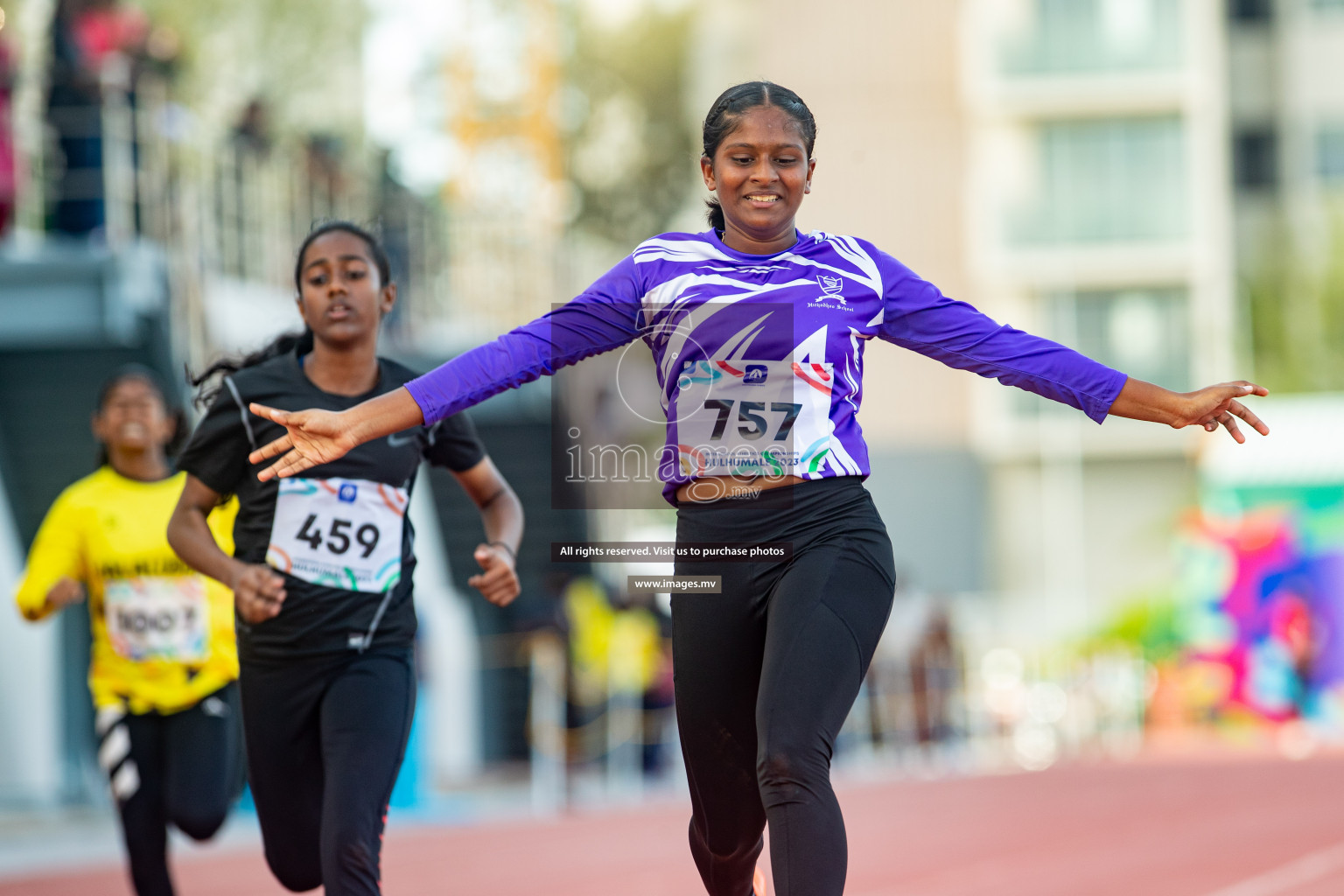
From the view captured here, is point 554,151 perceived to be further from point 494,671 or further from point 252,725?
point 252,725

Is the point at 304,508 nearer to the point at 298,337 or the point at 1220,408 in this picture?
the point at 298,337

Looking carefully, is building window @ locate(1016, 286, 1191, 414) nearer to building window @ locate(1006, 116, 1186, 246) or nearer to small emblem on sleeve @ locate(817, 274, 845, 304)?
building window @ locate(1006, 116, 1186, 246)

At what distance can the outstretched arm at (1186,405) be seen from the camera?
4.66 m

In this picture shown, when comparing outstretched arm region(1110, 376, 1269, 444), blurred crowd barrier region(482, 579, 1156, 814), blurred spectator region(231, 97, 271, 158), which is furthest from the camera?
blurred crowd barrier region(482, 579, 1156, 814)

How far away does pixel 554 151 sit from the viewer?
46125mm

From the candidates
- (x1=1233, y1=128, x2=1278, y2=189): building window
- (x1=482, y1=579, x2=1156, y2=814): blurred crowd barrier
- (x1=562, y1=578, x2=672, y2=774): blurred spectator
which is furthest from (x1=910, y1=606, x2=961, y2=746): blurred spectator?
(x1=1233, y1=128, x2=1278, y2=189): building window

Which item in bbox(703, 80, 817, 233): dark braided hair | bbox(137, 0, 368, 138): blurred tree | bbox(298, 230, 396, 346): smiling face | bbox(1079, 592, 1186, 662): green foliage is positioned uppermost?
bbox(137, 0, 368, 138): blurred tree

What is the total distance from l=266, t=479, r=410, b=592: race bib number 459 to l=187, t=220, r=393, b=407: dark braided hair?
493mm

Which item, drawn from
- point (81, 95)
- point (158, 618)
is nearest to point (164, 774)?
point (158, 618)

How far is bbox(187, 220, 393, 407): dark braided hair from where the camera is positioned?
574cm

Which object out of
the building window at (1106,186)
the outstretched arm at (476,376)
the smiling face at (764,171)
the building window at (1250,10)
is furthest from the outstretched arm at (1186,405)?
the building window at (1250,10)

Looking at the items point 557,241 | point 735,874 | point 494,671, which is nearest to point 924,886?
point 735,874

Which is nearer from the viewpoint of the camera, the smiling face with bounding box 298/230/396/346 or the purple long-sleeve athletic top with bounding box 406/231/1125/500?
the purple long-sleeve athletic top with bounding box 406/231/1125/500

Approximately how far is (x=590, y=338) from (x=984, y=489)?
126 feet
